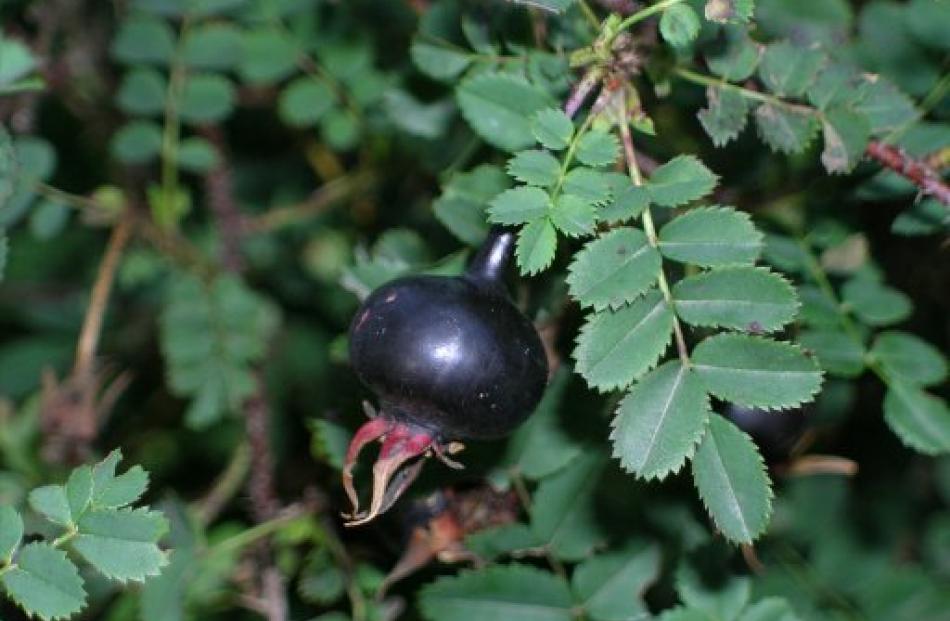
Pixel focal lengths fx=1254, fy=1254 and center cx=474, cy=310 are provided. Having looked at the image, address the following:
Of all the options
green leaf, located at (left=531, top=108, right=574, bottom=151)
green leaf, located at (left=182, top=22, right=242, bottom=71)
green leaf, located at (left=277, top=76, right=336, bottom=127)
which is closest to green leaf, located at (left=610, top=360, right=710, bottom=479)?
green leaf, located at (left=531, top=108, right=574, bottom=151)

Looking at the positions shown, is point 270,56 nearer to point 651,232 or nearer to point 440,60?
point 440,60

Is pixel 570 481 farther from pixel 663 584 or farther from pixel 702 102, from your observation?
pixel 702 102

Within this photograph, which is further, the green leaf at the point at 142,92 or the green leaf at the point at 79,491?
the green leaf at the point at 142,92

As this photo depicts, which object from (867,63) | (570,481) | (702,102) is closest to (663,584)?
(570,481)

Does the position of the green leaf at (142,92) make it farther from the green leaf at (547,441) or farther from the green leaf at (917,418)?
the green leaf at (917,418)

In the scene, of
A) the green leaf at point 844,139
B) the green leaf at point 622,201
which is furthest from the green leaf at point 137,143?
the green leaf at point 844,139

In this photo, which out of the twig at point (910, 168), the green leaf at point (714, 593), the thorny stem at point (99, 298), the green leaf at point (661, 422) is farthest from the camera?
the thorny stem at point (99, 298)

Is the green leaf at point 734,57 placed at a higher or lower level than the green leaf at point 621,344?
higher
